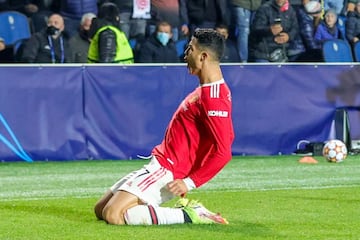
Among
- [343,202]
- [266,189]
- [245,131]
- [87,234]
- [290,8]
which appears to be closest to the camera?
[87,234]

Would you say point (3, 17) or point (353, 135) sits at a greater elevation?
point (3, 17)

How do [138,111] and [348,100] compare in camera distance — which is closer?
[138,111]

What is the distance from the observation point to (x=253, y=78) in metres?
18.6

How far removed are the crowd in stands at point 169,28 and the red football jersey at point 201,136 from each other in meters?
9.20

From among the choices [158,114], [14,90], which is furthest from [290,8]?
[14,90]

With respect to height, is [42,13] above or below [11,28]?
above

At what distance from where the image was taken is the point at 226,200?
12.3 meters

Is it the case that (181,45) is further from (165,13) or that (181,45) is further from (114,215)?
(114,215)

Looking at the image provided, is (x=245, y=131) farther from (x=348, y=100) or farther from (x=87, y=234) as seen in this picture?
(x=87, y=234)

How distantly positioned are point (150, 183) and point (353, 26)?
46.9ft

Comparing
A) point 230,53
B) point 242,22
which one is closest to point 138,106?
point 230,53

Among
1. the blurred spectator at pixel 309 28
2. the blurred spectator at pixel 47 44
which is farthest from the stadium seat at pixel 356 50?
the blurred spectator at pixel 47 44

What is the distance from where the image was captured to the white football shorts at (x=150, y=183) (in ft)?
32.0

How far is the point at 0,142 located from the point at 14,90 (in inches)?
32.4
